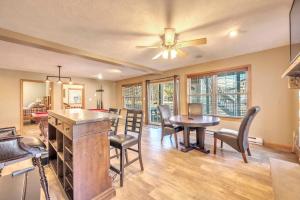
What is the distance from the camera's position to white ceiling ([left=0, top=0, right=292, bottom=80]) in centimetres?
185

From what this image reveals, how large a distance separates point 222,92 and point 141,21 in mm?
3415

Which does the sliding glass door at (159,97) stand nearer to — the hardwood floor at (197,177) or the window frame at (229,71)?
the window frame at (229,71)

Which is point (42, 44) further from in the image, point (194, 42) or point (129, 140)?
point (194, 42)

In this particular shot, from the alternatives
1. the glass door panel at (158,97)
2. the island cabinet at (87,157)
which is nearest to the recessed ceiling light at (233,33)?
the island cabinet at (87,157)

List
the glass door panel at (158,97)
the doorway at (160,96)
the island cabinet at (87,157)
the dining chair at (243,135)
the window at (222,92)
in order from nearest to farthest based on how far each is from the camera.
Result: the island cabinet at (87,157), the dining chair at (243,135), the window at (222,92), the doorway at (160,96), the glass door panel at (158,97)

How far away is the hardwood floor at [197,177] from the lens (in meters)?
1.87

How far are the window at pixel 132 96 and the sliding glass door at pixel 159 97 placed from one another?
2.12 ft

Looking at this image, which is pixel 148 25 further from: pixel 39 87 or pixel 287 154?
pixel 39 87

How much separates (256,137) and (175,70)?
331cm

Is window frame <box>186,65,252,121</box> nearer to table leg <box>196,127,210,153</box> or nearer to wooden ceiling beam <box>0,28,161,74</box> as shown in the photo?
table leg <box>196,127,210,153</box>

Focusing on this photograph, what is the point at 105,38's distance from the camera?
281 cm

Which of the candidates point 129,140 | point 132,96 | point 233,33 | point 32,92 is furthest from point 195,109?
point 32,92

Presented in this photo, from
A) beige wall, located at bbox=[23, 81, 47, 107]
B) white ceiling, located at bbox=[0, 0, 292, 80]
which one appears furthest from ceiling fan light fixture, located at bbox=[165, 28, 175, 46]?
beige wall, located at bbox=[23, 81, 47, 107]

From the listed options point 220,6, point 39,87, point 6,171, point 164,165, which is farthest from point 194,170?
point 39,87
